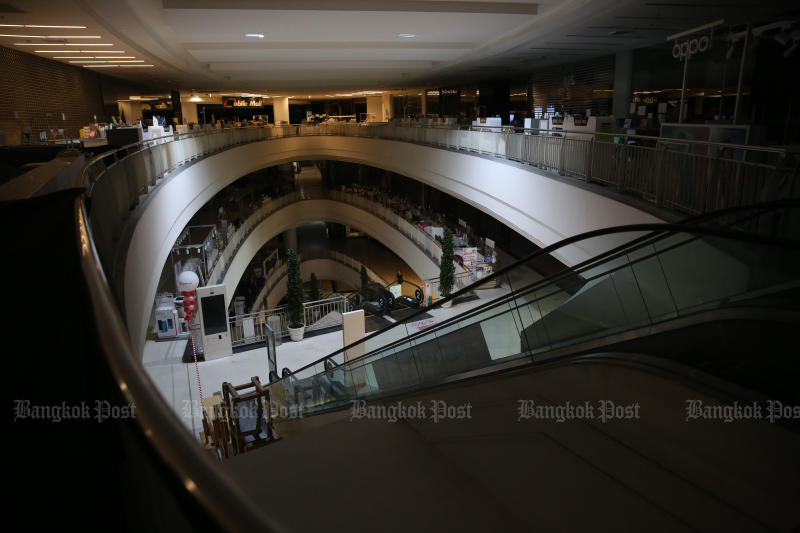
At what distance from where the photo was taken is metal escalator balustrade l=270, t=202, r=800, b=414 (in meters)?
3.82

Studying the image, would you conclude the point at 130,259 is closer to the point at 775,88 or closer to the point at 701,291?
the point at 701,291

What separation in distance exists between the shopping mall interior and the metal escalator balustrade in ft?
0.08

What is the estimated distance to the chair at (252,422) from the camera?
7.95 metres

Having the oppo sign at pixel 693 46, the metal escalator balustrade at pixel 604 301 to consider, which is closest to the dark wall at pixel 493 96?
the oppo sign at pixel 693 46

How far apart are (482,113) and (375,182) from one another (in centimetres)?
1620

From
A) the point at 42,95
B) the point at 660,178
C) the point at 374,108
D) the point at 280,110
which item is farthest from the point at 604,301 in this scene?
the point at 374,108

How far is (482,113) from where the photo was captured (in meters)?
26.1

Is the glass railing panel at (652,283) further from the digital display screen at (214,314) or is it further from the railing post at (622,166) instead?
the digital display screen at (214,314)

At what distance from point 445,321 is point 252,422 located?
4.55 metres

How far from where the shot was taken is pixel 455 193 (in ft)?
57.7

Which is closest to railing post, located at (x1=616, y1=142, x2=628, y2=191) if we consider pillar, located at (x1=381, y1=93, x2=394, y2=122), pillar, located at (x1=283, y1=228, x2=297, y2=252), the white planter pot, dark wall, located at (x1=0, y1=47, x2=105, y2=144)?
the white planter pot

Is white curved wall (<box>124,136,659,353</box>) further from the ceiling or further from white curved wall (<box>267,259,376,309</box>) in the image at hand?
white curved wall (<box>267,259,376,309</box>)

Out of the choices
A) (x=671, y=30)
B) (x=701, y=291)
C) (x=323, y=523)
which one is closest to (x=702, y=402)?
(x=701, y=291)

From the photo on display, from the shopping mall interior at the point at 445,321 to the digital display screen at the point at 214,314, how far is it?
2.2 inches
